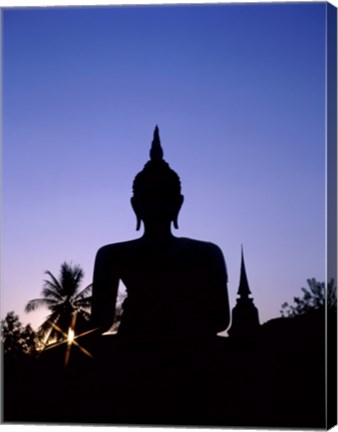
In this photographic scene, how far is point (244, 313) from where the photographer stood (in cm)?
1248

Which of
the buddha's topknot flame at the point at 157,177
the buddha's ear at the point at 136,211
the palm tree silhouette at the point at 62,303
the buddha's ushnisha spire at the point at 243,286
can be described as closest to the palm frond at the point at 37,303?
the palm tree silhouette at the point at 62,303

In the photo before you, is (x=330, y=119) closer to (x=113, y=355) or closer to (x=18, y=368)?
(x=113, y=355)

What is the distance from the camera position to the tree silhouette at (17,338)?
493 inches

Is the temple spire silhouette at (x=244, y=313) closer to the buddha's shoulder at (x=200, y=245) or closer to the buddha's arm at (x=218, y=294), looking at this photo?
the buddha's arm at (x=218, y=294)

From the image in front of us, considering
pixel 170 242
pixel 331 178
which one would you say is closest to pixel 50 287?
pixel 170 242

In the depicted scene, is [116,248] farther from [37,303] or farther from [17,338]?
[17,338]

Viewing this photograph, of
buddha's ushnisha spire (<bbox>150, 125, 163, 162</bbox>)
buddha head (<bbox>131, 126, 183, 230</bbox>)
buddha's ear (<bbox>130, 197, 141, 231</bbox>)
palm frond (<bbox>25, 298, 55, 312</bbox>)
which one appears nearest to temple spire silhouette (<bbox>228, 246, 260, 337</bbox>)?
buddha head (<bbox>131, 126, 183, 230</bbox>)

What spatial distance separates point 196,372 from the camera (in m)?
12.5

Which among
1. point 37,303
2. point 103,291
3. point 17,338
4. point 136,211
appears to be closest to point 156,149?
point 136,211

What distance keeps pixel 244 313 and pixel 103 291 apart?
1.69 metres

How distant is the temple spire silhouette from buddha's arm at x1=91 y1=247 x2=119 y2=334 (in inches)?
57.0

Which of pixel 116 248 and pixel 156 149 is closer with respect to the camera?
pixel 156 149

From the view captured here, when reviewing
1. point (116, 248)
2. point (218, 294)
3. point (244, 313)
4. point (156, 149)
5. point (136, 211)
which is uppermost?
point (156, 149)

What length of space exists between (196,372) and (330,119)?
3.15 metres
